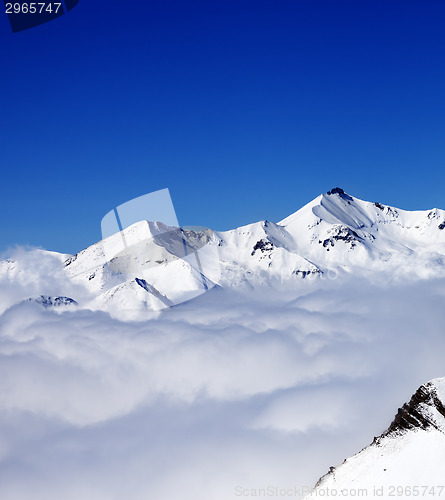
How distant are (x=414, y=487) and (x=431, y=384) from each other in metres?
25.7

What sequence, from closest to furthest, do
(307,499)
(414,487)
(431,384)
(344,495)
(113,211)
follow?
(113,211) < (414,487) < (344,495) < (307,499) < (431,384)

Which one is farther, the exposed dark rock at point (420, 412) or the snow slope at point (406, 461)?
the exposed dark rock at point (420, 412)

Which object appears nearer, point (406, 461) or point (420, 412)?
point (406, 461)

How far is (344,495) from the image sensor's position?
2889 inches

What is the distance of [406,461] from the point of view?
7281 cm

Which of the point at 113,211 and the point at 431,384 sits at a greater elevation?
the point at 113,211

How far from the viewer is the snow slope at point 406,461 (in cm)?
6912

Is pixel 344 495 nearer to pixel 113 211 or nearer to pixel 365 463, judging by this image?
pixel 365 463

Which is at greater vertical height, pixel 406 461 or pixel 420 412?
pixel 420 412

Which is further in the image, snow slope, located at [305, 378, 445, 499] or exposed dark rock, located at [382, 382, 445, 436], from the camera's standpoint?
exposed dark rock, located at [382, 382, 445, 436]

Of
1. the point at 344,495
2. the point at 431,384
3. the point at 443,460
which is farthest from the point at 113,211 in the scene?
the point at 431,384

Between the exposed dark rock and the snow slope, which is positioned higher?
the exposed dark rock

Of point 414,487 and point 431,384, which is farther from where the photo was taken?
point 431,384

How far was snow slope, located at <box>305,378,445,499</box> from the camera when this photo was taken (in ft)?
227
